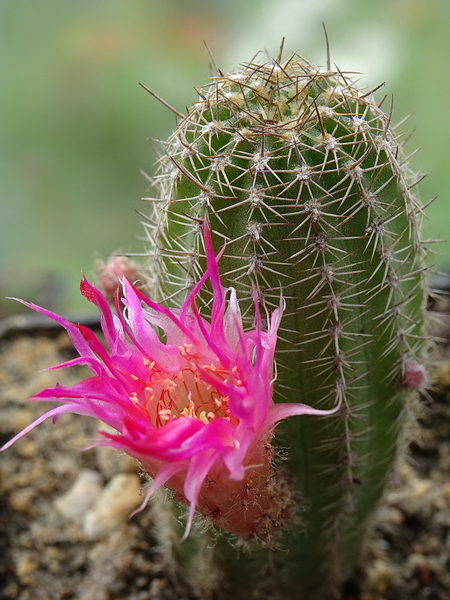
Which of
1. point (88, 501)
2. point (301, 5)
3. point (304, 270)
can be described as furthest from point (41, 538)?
point (301, 5)

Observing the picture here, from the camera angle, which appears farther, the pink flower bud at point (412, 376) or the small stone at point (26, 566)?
the small stone at point (26, 566)

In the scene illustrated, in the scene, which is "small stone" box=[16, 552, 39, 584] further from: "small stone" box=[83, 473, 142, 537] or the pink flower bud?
the pink flower bud

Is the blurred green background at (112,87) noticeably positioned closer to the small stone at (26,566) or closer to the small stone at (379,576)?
the small stone at (26,566)

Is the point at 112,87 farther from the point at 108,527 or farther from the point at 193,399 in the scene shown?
the point at 193,399

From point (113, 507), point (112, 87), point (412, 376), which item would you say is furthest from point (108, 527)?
point (112, 87)

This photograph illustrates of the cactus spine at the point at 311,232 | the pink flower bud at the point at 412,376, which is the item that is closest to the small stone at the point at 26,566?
the cactus spine at the point at 311,232

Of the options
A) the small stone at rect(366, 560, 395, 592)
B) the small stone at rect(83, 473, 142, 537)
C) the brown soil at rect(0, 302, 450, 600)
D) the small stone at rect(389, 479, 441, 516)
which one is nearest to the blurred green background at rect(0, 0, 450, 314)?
the brown soil at rect(0, 302, 450, 600)

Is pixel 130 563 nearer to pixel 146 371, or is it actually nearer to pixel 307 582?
pixel 307 582
